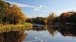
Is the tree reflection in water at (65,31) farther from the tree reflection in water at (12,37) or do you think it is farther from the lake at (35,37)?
the tree reflection in water at (12,37)

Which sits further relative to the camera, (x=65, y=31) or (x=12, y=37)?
(x=65, y=31)

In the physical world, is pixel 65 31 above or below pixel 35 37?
below

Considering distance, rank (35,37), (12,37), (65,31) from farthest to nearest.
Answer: (65,31) → (35,37) → (12,37)

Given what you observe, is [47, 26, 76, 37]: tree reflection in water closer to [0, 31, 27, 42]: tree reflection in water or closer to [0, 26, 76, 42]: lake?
[0, 26, 76, 42]: lake

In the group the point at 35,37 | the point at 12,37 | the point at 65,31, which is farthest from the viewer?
the point at 65,31

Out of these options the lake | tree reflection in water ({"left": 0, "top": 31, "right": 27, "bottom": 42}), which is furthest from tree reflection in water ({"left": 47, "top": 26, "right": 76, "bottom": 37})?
tree reflection in water ({"left": 0, "top": 31, "right": 27, "bottom": 42})

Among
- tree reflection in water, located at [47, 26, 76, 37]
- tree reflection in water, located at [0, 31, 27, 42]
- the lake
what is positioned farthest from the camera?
tree reflection in water, located at [47, 26, 76, 37]

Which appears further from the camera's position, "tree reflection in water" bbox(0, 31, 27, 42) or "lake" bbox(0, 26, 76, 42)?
"lake" bbox(0, 26, 76, 42)

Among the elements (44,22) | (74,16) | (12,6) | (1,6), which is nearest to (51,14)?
(44,22)

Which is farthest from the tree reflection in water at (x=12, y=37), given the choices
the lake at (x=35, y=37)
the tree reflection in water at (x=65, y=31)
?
the tree reflection in water at (x=65, y=31)

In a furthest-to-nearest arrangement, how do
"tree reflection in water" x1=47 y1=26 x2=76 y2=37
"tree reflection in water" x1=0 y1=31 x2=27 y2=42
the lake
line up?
1. "tree reflection in water" x1=47 y1=26 x2=76 y2=37
2. the lake
3. "tree reflection in water" x1=0 y1=31 x2=27 y2=42

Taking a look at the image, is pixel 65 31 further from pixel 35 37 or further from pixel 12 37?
pixel 12 37

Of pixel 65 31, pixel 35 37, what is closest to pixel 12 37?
pixel 35 37

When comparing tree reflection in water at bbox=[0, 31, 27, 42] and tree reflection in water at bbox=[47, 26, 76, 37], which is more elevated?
tree reflection in water at bbox=[0, 31, 27, 42]
